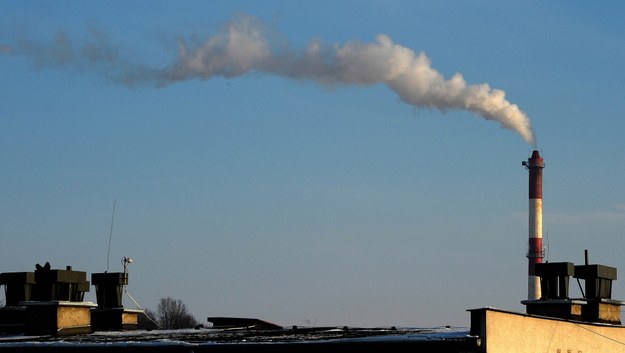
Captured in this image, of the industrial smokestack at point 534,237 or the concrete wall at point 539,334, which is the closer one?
the concrete wall at point 539,334

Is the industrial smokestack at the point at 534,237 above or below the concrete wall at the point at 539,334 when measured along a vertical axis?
above

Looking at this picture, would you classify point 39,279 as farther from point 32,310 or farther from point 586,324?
point 586,324

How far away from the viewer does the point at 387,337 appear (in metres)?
32.5

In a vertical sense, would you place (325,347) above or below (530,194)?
below

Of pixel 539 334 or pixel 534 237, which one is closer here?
pixel 539 334

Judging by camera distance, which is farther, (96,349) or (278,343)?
(96,349)

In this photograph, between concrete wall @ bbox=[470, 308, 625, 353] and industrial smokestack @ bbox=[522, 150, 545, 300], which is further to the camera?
industrial smokestack @ bbox=[522, 150, 545, 300]

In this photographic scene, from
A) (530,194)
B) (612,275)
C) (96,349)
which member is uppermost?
(530,194)

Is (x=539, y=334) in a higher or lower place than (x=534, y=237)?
lower

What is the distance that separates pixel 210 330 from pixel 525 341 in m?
14.4

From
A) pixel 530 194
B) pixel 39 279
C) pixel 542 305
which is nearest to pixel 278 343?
pixel 542 305

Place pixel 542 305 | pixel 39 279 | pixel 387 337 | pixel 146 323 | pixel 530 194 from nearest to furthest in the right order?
pixel 387 337
pixel 542 305
pixel 39 279
pixel 530 194
pixel 146 323

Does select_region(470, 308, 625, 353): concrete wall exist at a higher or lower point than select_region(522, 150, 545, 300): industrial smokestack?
lower

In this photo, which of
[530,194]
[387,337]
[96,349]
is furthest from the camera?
[530,194]
